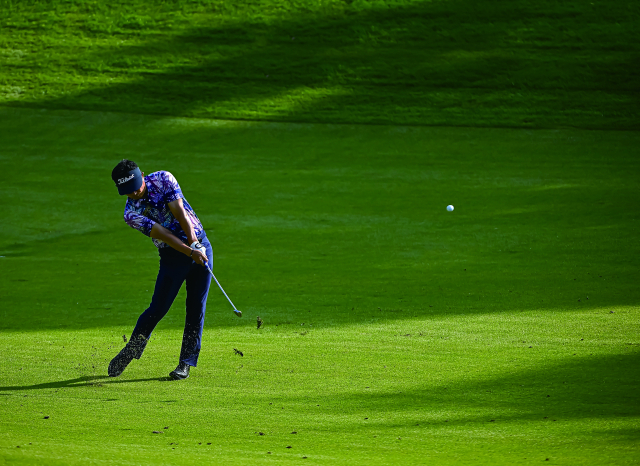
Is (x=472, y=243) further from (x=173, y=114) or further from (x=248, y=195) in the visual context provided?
(x=173, y=114)

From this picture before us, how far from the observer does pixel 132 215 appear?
7.14m

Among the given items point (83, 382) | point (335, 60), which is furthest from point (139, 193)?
point (335, 60)

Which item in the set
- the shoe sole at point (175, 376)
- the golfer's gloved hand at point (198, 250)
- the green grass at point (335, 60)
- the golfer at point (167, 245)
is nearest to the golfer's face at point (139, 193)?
the golfer at point (167, 245)

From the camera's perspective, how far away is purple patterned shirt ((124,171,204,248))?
7.20 metres

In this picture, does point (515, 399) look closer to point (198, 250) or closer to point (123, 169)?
point (198, 250)

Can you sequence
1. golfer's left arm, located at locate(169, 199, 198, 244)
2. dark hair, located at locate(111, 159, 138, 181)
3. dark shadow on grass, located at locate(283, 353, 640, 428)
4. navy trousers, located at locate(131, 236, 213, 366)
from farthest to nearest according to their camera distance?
navy trousers, located at locate(131, 236, 213, 366) → golfer's left arm, located at locate(169, 199, 198, 244) → dark hair, located at locate(111, 159, 138, 181) → dark shadow on grass, located at locate(283, 353, 640, 428)

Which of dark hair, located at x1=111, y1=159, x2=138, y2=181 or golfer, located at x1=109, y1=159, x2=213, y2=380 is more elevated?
dark hair, located at x1=111, y1=159, x2=138, y2=181

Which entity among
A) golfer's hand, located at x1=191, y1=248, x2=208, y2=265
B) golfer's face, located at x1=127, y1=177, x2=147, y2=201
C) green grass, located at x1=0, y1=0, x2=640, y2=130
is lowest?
green grass, located at x1=0, y1=0, x2=640, y2=130

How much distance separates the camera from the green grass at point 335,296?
5.88 m

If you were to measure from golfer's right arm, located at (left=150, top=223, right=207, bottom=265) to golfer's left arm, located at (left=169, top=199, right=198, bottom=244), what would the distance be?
110 mm

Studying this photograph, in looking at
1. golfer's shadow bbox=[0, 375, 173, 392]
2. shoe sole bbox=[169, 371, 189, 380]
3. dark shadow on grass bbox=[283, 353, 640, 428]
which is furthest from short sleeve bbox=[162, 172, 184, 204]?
dark shadow on grass bbox=[283, 353, 640, 428]

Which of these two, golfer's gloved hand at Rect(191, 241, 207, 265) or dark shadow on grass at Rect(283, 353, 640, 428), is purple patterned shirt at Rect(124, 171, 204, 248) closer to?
golfer's gloved hand at Rect(191, 241, 207, 265)

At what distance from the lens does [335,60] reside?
96.3ft

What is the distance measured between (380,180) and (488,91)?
9.48 m
